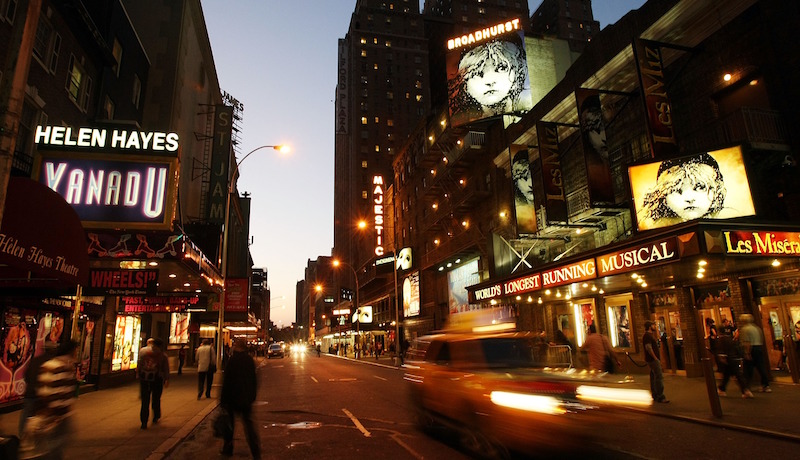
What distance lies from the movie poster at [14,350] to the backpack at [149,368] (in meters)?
4.79

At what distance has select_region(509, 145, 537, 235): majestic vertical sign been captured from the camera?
2412 cm

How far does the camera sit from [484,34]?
3569cm

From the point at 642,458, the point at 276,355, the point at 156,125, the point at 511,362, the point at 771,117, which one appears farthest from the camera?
the point at 276,355

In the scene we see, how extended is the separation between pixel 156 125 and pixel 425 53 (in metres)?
103

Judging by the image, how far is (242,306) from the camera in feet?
111

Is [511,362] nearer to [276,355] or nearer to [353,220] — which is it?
[276,355]

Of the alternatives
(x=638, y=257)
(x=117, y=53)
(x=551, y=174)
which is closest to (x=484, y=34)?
(x=551, y=174)

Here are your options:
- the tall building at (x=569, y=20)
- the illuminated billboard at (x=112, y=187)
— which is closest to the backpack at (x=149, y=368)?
the illuminated billboard at (x=112, y=187)

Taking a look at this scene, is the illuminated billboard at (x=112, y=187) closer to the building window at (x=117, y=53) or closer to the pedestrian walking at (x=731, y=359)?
the building window at (x=117, y=53)

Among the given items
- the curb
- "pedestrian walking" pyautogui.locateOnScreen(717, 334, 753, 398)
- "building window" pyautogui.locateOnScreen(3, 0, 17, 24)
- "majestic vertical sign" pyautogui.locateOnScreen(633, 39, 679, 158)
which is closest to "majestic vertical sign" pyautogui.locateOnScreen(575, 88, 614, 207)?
"majestic vertical sign" pyautogui.locateOnScreen(633, 39, 679, 158)

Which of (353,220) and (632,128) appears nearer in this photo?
(632,128)

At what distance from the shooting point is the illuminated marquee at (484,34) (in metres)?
34.2

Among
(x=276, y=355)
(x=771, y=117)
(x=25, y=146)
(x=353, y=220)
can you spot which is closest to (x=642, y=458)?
(x=771, y=117)

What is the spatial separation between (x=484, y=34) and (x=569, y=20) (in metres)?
96.1
